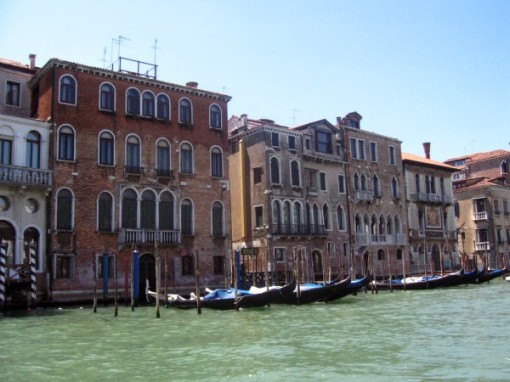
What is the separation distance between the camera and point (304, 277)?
25844mm

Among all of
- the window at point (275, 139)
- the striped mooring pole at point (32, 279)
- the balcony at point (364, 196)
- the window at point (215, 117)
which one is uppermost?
the window at point (215, 117)

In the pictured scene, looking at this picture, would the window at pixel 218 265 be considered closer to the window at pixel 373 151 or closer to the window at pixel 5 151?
the window at pixel 5 151

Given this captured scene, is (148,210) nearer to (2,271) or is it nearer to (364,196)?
(2,271)

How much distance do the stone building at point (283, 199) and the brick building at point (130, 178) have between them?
259 centimetres

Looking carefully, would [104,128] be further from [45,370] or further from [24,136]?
[45,370]

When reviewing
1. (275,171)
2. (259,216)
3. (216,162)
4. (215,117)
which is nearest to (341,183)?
→ (275,171)

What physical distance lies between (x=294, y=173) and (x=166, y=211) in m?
7.54

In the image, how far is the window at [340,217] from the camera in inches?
1133

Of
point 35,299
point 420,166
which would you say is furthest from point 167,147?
point 420,166

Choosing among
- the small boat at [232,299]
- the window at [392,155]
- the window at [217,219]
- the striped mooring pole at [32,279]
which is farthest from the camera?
the window at [392,155]

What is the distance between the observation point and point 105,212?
2017 cm

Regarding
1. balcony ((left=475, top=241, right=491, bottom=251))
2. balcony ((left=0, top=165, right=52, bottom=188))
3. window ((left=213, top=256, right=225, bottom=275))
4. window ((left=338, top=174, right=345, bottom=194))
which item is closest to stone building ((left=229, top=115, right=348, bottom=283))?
window ((left=338, top=174, right=345, bottom=194))

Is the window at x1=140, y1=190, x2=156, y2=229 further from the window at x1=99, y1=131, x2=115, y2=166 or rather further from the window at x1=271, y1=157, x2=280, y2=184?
the window at x1=271, y1=157, x2=280, y2=184

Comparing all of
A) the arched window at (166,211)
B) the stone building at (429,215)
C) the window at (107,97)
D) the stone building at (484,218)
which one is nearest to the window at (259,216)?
the arched window at (166,211)
